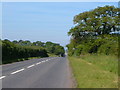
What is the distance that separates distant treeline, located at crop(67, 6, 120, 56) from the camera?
180 feet

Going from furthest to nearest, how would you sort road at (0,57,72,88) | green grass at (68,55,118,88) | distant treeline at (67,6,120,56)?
distant treeline at (67,6,120,56), road at (0,57,72,88), green grass at (68,55,118,88)

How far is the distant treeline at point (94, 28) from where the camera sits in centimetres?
5478

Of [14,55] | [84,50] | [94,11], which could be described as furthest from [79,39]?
[14,55]

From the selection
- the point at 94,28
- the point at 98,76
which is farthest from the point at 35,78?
the point at 94,28

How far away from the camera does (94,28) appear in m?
56.4

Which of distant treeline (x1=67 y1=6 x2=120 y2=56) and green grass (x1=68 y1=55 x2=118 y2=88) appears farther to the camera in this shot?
distant treeline (x1=67 y1=6 x2=120 y2=56)

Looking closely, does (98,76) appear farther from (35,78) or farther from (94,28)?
(94,28)

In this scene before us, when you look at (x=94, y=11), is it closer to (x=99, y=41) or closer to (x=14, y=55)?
(x=99, y=41)

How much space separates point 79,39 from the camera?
2368 inches

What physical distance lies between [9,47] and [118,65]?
25430mm

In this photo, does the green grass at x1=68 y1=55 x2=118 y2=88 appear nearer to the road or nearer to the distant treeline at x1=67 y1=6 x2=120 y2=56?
the road

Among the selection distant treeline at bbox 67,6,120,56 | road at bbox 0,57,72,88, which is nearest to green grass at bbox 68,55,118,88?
road at bbox 0,57,72,88

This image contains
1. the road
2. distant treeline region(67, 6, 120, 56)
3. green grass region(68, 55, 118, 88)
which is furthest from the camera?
distant treeline region(67, 6, 120, 56)

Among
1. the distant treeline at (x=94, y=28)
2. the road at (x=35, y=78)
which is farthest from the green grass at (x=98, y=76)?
the distant treeline at (x=94, y=28)
